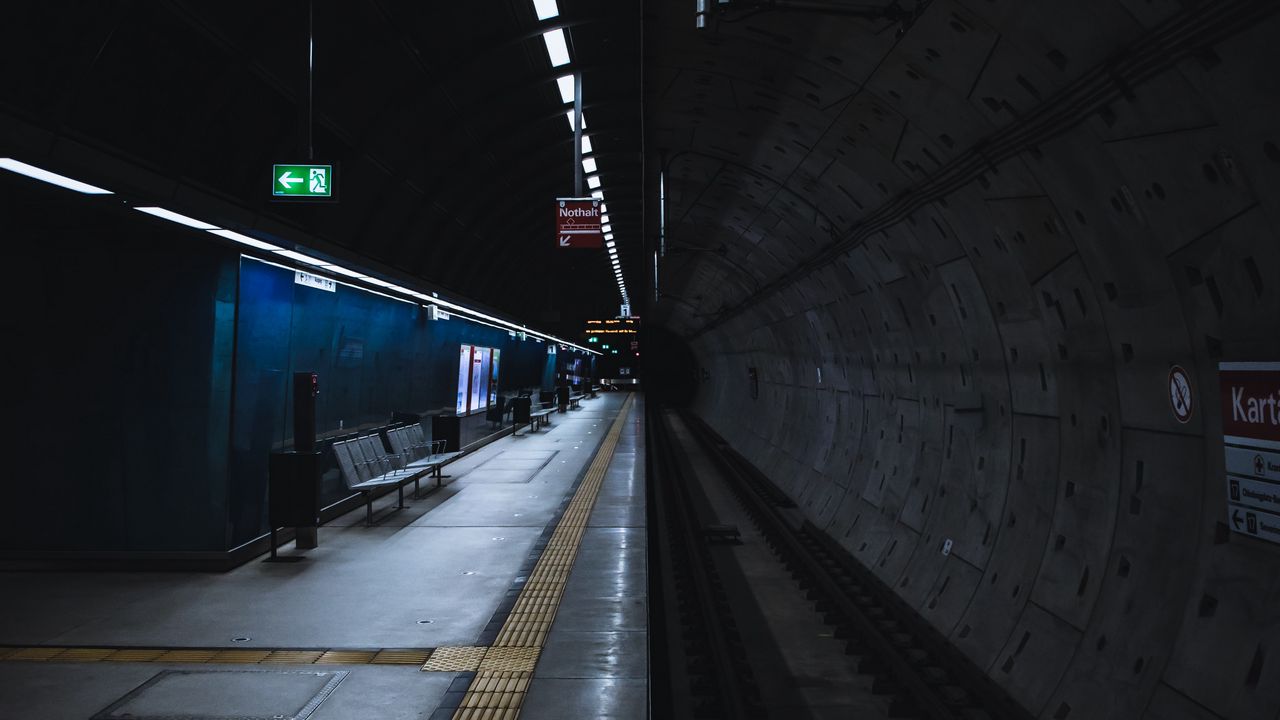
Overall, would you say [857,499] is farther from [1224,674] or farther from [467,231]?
[467,231]

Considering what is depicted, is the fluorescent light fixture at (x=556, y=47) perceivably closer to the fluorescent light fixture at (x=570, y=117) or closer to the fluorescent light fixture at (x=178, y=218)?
the fluorescent light fixture at (x=570, y=117)

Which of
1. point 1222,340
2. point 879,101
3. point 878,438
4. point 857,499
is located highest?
point 879,101

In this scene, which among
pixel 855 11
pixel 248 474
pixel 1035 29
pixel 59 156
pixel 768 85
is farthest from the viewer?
pixel 768 85

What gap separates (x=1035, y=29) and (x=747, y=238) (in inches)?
464

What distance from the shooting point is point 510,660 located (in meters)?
4.91

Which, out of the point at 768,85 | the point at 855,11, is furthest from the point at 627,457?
the point at 855,11

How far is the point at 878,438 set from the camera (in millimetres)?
11984

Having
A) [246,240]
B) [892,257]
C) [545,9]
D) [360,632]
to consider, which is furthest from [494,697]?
[545,9]

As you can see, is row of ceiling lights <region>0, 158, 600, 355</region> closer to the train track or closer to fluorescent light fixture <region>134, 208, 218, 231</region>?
fluorescent light fixture <region>134, 208, 218, 231</region>

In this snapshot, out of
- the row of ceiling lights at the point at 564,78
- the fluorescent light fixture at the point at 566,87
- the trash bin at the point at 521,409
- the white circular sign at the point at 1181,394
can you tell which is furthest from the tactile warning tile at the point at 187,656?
the trash bin at the point at 521,409

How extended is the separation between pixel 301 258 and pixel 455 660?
4484mm

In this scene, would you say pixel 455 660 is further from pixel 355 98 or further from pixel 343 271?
pixel 355 98

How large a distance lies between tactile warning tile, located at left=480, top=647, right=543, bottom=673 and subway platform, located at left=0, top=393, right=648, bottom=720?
0.05 ft

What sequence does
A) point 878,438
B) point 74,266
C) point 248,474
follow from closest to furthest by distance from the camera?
1. point 74,266
2. point 248,474
3. point 878,438
